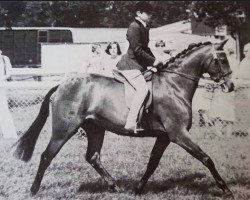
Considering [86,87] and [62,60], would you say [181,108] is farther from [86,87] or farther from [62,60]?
[62,60]

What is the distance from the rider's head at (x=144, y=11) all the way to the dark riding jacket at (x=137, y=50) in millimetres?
55

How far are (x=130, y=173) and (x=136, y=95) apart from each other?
2.49 feet

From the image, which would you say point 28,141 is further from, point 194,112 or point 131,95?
point 194,112

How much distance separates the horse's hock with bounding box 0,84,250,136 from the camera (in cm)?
456

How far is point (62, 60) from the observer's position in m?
8.77

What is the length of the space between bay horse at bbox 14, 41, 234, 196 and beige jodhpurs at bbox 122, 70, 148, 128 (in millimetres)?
88

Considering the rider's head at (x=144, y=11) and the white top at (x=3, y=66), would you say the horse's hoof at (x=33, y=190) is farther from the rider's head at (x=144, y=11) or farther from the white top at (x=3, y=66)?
the white top at (x=3, y=66)

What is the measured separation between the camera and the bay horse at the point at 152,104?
3611 millimetres

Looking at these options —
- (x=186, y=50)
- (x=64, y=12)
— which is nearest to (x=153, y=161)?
(x=186, y=50)

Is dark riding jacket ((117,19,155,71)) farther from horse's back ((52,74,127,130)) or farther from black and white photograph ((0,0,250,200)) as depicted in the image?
horse's back ((52,74,127,130))

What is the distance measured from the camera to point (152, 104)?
3.67 metres

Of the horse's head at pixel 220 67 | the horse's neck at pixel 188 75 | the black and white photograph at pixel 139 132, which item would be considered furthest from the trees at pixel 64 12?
the horse's head at pixel 220 67

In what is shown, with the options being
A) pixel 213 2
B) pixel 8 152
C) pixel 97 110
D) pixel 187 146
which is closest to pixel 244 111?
pixel 187 146

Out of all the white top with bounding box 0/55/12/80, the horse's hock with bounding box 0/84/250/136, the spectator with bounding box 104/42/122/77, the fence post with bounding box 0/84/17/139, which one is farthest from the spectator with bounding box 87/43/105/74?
the fence post with bounding box 0/84/17/139
